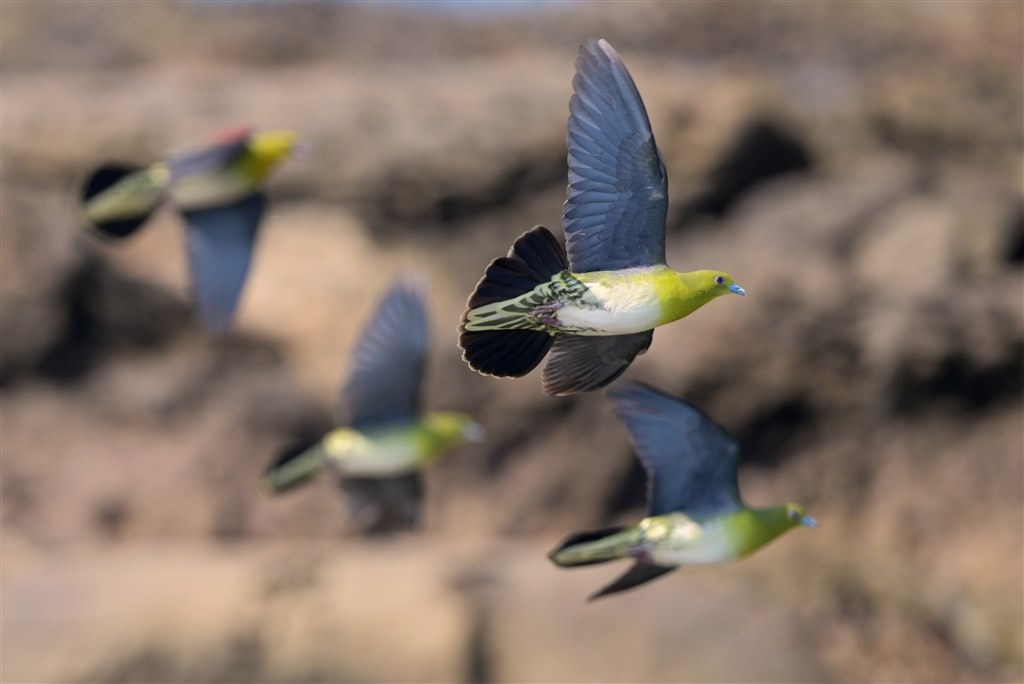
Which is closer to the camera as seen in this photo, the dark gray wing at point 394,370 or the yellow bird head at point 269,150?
the yellow bird head at point 269,150

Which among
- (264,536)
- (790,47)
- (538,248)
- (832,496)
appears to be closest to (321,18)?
(790,47)

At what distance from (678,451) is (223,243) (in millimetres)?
2080

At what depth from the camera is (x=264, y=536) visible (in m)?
8.70

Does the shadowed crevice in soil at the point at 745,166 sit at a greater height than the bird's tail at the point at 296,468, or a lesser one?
lesser

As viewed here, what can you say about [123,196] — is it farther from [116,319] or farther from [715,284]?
[116,319]

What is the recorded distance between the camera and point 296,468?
595 cm

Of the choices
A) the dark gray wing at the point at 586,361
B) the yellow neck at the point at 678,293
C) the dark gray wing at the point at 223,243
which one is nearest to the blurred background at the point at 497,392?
the dark gray wing at the point at 223,243

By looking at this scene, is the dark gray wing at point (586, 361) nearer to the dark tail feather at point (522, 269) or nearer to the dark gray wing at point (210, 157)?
the dark tail feather at point (522, 269)

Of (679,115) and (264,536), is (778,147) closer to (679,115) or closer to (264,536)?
(679,115)

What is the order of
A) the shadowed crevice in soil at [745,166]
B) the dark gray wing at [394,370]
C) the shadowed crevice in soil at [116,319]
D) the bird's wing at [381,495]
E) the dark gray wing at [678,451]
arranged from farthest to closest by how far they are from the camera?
the shadowed crevice in soil at [745,166], the shadowed crevice in soil at [116,319], the bird's wing at [381,495], the dark gray wing at [394,370], the dark gray wing at [678,451]

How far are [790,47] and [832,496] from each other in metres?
6.57

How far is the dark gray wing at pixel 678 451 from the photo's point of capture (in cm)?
399

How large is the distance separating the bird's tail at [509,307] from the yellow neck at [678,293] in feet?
0.63

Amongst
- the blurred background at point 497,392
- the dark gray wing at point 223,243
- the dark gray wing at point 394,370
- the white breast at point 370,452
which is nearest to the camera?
the dark gray wing at point 223,243
